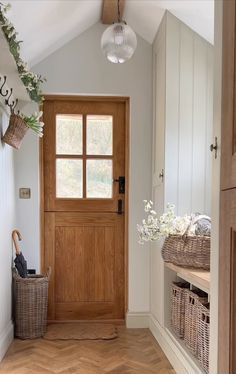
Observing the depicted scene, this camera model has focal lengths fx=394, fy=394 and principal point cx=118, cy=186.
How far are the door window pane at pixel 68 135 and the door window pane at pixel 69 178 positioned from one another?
90 mm

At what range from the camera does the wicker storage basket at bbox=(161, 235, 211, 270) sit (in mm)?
2297

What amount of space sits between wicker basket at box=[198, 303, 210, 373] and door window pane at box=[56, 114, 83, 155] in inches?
74.1

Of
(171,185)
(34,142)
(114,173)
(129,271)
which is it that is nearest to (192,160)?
(171,185)

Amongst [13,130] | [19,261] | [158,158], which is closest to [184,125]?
[158,158]

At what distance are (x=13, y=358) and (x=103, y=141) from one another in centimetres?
190

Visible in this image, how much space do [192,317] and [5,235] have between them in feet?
4.65

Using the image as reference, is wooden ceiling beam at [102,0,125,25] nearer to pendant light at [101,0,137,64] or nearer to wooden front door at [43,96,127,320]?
pendant light at [101,0,137,64]

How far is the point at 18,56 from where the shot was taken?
2250 mm

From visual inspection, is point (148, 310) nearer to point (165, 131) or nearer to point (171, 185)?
point (171, 185)

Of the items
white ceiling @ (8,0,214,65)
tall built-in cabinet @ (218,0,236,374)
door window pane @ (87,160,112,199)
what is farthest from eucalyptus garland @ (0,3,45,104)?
tall built-in cabinet @ (218,0,236,374)

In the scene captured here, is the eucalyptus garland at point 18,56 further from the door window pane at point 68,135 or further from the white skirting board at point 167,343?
the white skirting board at point 167,343

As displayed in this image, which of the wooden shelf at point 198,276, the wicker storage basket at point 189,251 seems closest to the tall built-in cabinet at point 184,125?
the wicker storage basket at point 189,251

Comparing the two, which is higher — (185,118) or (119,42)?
(119,42)

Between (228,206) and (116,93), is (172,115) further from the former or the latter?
(228,206)
